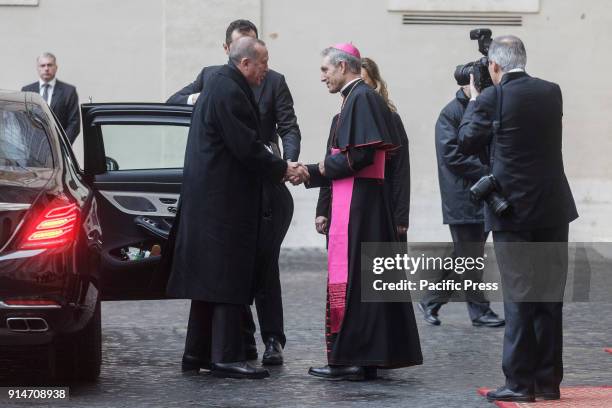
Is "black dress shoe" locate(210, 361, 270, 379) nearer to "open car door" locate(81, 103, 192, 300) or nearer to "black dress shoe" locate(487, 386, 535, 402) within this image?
"open car door" locate(81, 103, 192, 300)

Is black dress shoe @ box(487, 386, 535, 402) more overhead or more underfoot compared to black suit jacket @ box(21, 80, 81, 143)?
more underfoot

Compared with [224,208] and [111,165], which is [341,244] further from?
[111,165]

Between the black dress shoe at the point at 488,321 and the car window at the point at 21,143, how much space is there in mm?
3934

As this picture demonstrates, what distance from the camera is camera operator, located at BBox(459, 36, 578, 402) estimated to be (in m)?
7.04

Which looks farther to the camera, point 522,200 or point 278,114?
point 278,114

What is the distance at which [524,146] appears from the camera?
23.2ft

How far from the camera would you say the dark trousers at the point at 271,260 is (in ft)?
27.8

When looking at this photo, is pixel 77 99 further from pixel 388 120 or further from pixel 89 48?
pixel 388 120

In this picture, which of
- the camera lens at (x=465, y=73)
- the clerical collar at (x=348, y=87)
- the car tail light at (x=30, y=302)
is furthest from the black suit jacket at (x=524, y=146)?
the car tail light at (x=30, y=302)

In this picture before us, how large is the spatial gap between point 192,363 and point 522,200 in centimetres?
215

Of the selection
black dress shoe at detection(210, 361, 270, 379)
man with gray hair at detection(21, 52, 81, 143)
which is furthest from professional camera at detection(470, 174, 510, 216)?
man with gray hair at detection(21, 52, 81, 143)

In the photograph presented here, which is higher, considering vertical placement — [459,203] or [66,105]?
[66,105]

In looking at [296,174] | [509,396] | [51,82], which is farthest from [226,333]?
[51,82]

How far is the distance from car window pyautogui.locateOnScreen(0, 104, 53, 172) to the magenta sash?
1.57 metres
